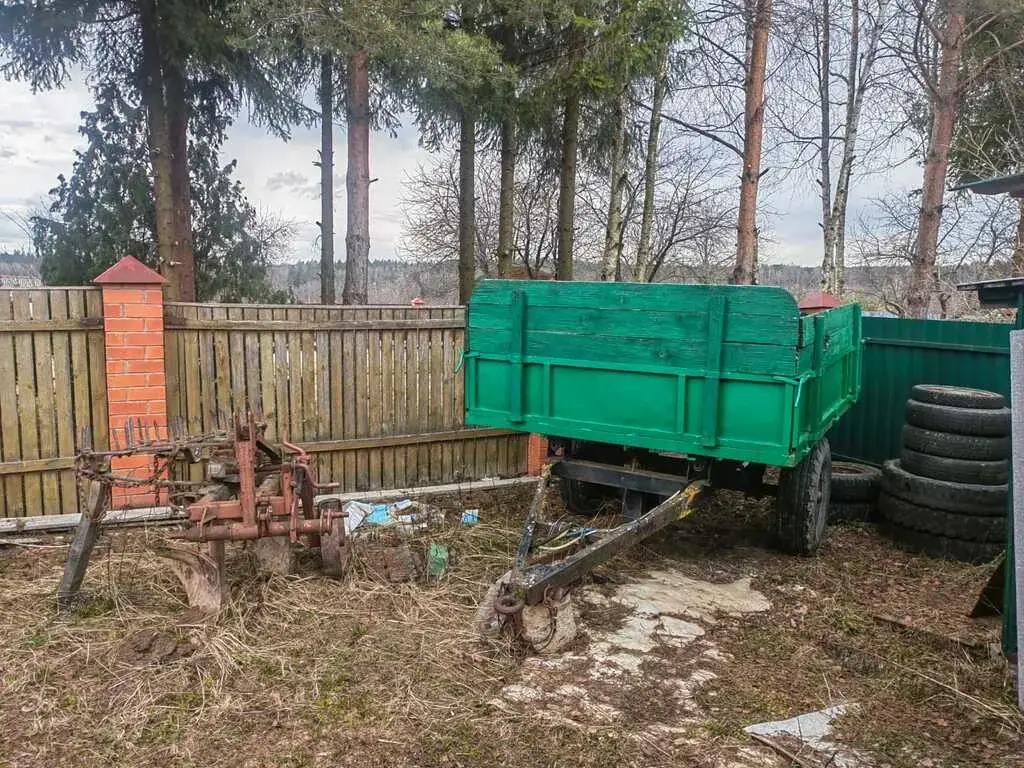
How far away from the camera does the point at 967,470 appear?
219 inches

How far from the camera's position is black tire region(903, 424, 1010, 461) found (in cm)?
558

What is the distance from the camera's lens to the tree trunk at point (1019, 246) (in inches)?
471

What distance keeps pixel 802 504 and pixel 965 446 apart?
147 cm

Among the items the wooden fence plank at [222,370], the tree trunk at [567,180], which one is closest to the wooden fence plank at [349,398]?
the wooden fence plank at [222,370]

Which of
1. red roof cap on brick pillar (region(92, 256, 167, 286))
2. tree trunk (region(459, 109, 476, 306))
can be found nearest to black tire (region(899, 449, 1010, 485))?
red roof cap on brick pillar (region(92, 256, 167, 286))

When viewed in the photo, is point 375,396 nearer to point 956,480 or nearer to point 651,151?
point 956,480

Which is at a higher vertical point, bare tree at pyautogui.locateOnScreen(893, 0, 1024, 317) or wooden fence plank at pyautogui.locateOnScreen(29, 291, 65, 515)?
bare tree at pyautogui.locateOnScreen(893, 0, 1024, 317)

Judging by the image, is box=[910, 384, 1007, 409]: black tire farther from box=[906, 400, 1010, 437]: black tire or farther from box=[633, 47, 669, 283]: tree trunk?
box=[633, 47, 669, 283]: tree trunk

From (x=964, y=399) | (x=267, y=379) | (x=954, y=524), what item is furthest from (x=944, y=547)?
(x=267, y=379)

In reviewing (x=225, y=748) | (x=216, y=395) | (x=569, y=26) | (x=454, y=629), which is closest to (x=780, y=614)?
(x=454, y=629)

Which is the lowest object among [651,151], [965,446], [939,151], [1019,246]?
[965,446]

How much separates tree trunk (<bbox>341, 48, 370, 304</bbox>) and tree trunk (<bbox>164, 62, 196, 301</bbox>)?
3.04 metres

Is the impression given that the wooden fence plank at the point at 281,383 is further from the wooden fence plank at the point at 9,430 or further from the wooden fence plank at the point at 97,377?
the wooden fence plank at the point at 9,430

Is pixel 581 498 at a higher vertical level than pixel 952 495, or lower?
lower
